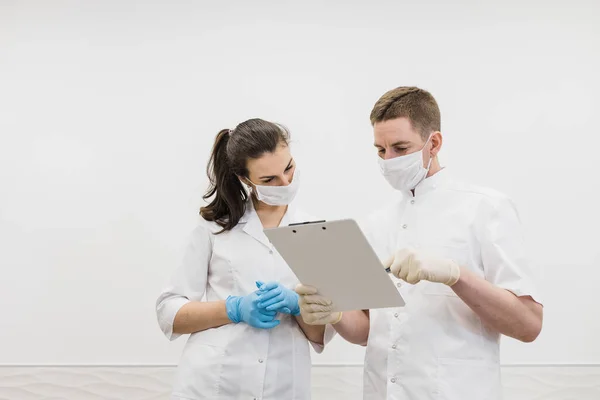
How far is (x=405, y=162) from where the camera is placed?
1.58m

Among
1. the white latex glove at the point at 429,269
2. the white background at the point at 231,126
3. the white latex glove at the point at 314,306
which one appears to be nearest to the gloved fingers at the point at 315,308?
the white latex glove at the point at 314,306

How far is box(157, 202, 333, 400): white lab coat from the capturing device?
1771 millimetres

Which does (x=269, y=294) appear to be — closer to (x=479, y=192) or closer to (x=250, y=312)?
(x=250, y=312)

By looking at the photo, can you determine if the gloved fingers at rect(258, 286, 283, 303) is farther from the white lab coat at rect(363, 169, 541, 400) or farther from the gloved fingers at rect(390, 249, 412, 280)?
the gloved fingers at rect(390, 249, 412, 280)

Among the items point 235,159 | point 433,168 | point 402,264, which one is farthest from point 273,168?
point 402,264

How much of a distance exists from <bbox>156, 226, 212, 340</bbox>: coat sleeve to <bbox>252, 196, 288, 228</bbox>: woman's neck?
0.16 m

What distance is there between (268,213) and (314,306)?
1.50ft

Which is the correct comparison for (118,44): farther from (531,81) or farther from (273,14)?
(531,81)

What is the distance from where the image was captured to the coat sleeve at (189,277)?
6.14 feet

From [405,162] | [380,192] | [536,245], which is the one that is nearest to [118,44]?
[380,192]

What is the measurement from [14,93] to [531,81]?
2.23 metres

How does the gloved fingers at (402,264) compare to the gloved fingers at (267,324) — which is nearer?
the gloved fingers at (402,264)

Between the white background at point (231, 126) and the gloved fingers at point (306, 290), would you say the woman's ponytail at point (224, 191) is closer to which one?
the gloved fingers at point (306, 290)

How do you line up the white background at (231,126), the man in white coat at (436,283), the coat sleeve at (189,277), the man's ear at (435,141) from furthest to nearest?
the white background at (231,126), the coat sleeve at (189,277), the man's ear at (435,141), the man in white coat at (436,283)
